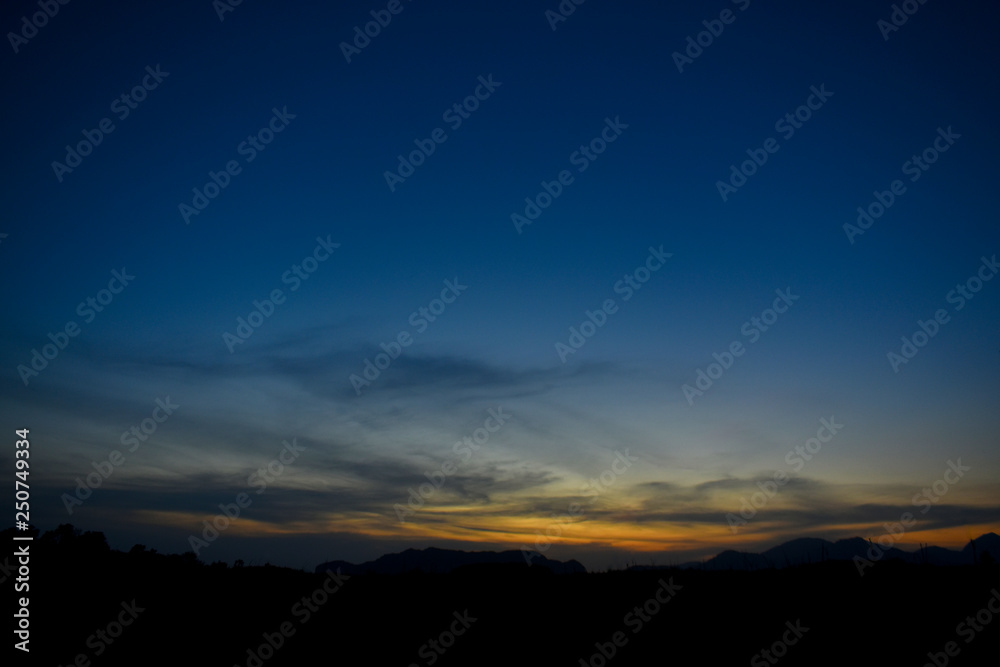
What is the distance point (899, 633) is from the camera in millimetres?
15070

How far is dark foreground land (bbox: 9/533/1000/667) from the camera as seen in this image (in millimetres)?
15359

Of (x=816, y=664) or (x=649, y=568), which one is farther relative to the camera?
(x=649, y=568)

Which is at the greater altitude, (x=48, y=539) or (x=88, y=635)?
(x=48, y=539)

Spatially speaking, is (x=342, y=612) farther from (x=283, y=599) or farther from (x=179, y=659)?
(x=179, y=659)

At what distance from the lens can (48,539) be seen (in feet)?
78.1

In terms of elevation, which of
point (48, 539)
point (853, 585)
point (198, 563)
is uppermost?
point (48, 539)

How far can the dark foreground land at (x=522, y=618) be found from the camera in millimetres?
15359

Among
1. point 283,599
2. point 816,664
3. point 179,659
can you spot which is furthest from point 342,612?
point 816,664

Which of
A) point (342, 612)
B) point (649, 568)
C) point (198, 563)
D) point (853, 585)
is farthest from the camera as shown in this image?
point (198, 563)

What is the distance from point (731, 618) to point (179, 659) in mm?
16743

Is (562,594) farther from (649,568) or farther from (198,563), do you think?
(198,563)

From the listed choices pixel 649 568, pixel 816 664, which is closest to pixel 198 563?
pixel 649 568

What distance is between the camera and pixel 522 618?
18.1m

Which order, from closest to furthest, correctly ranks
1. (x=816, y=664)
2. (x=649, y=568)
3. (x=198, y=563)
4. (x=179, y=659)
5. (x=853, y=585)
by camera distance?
(x=816, y=664) → (x=179, y=659) → (x=853, y=585) → (x=649, y=568) → (x=198, y=563)
